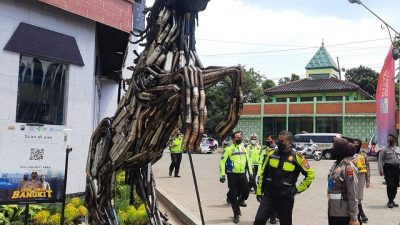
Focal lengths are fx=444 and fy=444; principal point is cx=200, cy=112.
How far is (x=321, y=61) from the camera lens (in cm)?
4522

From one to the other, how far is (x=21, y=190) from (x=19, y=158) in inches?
16.7

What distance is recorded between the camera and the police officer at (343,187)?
5045 millimetres

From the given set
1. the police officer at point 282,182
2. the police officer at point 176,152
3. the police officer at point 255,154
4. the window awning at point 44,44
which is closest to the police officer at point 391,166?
the police officer at point 255,154

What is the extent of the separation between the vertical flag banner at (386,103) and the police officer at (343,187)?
12.9 m

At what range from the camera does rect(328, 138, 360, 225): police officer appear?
5045 millimetres

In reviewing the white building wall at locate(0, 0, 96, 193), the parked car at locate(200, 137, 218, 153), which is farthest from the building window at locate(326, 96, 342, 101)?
the white building wall at locate(0, 0, 96, 193)

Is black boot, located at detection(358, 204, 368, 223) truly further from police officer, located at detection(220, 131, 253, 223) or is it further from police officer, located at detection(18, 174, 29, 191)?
police officer, located at detection(18, 174, 29, 191)

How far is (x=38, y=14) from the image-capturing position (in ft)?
26.3

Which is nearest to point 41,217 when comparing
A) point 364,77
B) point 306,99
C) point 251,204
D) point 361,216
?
point 251,204

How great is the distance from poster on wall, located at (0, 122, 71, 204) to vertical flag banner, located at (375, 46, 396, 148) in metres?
14.2

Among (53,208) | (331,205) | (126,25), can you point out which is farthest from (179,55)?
(126,25)

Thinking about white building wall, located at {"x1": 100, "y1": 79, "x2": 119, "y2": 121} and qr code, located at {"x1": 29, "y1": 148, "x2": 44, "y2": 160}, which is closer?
qr code, located at {"x1": 29, "y1": 148, "x2": 44, "y2": 160}

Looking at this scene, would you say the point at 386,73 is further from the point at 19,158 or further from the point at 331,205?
the point at 19,158

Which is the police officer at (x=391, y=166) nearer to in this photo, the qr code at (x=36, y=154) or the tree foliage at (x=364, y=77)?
the qr code at (x=36, y=154)
